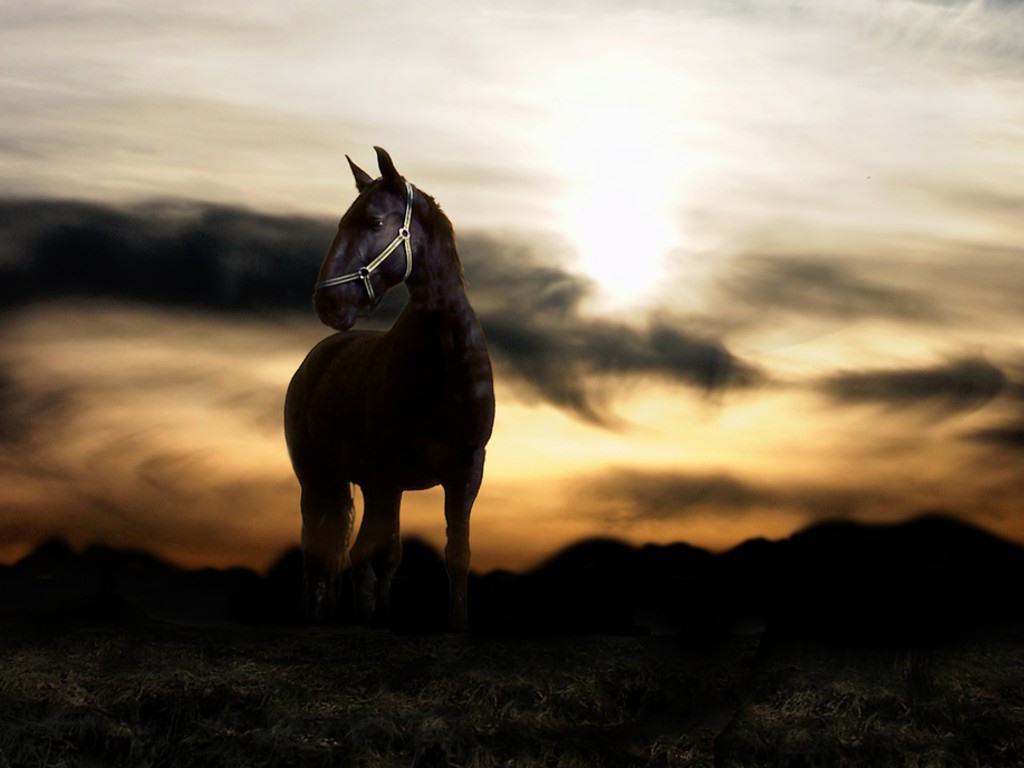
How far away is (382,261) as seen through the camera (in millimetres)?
11367

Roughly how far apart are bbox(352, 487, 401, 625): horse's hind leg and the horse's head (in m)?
2.31

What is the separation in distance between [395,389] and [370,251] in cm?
129

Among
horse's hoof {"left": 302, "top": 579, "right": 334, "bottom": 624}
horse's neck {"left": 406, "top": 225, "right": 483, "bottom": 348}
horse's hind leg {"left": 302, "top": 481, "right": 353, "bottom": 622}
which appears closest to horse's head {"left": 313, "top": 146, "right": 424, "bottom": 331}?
horse's neck {"left": 406, "top": 225, "right": 483, "bottom": 348}

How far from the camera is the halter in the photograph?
1124 cm

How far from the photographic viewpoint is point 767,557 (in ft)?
42.1

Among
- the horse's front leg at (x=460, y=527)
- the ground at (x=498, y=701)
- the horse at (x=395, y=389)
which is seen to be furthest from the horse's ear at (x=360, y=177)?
the ground at (x=498, y=701)

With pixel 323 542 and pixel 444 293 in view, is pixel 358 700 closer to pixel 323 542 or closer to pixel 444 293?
pixel 444 293

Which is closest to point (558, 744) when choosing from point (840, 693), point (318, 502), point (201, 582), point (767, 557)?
point (840, 693)

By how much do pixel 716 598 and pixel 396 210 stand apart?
172 inches

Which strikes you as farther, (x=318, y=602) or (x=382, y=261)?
(x=318, y=602)

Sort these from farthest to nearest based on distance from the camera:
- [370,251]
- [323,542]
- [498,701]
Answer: [323,542]
[370,251]
[498,701]

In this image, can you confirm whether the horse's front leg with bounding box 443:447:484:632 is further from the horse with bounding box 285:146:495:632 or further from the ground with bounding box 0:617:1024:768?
the ground with bounding box 0:617:1024:768

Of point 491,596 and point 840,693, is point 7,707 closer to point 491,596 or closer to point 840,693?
point 491,596

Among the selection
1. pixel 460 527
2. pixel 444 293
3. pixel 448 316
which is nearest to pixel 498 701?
pixel 460 527
